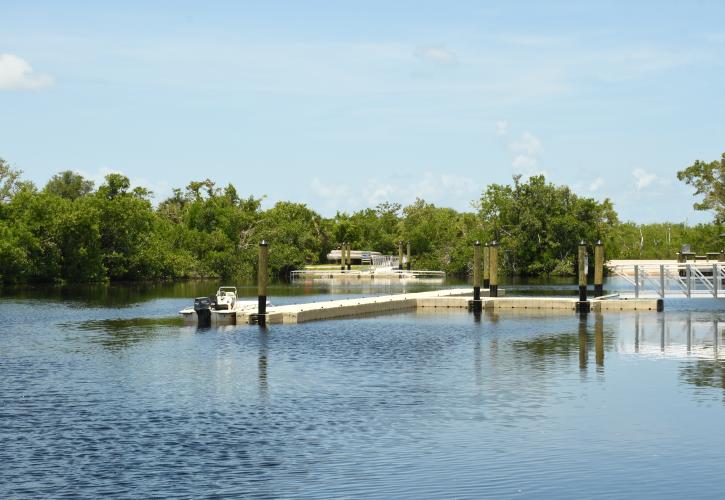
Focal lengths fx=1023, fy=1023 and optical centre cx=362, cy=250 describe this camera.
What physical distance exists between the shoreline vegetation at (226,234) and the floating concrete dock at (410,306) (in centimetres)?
4206

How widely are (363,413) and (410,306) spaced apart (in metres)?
32.3

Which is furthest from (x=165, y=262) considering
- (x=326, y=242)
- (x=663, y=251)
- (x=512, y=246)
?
(x=663, y=251)

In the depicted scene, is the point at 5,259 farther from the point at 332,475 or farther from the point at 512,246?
the point at 332,475

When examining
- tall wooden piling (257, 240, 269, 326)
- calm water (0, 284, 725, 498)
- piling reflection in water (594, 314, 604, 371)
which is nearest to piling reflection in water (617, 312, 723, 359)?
calm water (0, 284, 725, 498)

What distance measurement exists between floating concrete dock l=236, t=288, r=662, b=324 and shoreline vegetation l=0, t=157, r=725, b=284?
4206 cm

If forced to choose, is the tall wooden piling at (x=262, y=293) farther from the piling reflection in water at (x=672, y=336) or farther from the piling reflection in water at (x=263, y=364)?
the piling reflection in water at (x=672, y=336)

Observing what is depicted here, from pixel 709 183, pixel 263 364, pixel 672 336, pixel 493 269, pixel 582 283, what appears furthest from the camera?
pixel 709 183

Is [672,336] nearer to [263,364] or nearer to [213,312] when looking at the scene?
[263,364]

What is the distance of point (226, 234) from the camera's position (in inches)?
4601

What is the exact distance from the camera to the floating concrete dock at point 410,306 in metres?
45.2

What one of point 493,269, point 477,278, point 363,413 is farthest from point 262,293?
point 493,269

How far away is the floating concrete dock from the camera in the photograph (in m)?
45.2

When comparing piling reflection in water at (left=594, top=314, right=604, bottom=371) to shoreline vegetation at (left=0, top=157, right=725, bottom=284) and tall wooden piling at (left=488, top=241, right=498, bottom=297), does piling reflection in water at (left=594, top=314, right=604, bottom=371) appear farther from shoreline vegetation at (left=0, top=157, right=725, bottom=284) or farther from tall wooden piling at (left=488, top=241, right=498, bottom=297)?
shoreline vegetation at (left=0, top=157, right=725, bottom=284)

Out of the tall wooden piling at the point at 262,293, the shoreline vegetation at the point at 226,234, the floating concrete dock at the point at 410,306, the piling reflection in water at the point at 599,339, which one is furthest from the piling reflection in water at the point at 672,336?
the shoreline vegetation at the point at 226,234
